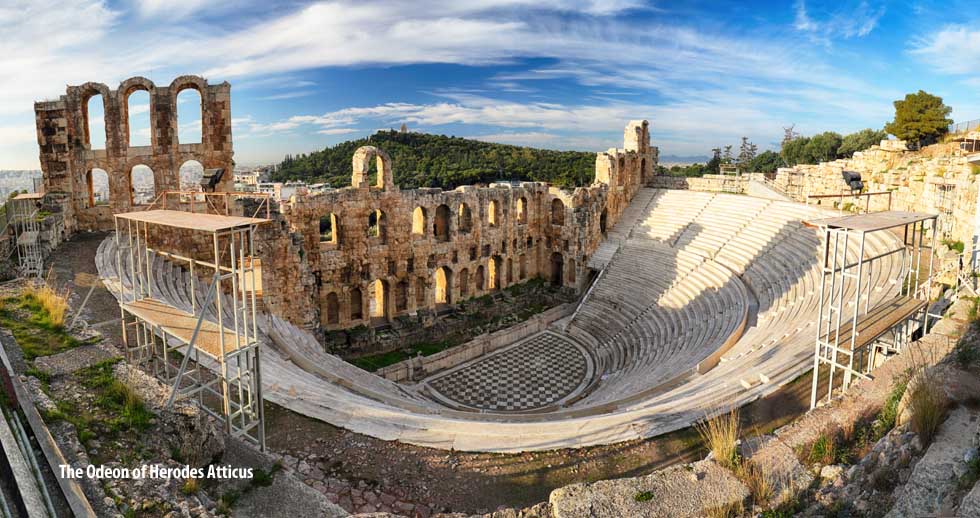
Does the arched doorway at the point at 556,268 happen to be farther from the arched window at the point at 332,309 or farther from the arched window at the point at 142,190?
the arched window at the point at 142,190

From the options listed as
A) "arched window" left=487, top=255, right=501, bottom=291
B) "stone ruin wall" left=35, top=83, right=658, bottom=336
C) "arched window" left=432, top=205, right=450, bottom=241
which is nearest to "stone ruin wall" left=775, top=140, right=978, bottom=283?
"stone ruin wall" left=35, top=83, right=658, bottom=336

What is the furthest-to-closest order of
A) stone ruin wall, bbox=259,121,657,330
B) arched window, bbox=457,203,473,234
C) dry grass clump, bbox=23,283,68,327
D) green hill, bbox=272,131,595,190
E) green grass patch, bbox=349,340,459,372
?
green hill, bbox=272,131,595,190 < arched window, bbox=457,203,473,234 < green grass patch, bbox=349,340,459,372 < stone ruin wall, bbox=259,121,657,330 < dry grass clump, bbox=23,283,68,327

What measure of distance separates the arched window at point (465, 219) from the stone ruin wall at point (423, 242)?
99 millimetres

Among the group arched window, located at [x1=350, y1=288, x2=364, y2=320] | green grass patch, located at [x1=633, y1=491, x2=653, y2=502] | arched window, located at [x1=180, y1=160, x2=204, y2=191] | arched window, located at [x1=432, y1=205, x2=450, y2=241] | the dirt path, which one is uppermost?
arched window, located at [x1=180, y1=160, x2=204, y2=191]

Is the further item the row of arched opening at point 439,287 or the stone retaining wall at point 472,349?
the row of arched opening at point 439,287

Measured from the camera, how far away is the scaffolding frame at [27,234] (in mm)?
13953

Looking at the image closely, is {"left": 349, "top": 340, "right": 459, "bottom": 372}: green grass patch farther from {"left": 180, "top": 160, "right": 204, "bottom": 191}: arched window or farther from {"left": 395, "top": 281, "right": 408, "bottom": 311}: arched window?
{"left": 180, "top": 160, "right": 204, "bottom": 191}: arched window

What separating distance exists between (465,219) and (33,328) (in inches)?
672

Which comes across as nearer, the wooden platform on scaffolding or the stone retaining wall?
the wooden platform on scaffolding

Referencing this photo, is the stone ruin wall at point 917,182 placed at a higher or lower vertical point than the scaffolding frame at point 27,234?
higher

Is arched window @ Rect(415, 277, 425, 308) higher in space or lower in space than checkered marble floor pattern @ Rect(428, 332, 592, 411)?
higher

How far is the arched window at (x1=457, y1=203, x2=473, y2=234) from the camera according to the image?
2472 centimetres

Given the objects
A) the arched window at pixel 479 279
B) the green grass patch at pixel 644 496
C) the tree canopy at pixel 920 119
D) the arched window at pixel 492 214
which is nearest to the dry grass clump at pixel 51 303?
the green grass patch at pixel 644 496

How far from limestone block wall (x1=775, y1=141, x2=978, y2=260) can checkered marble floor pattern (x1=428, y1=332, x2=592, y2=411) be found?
1159 cm
